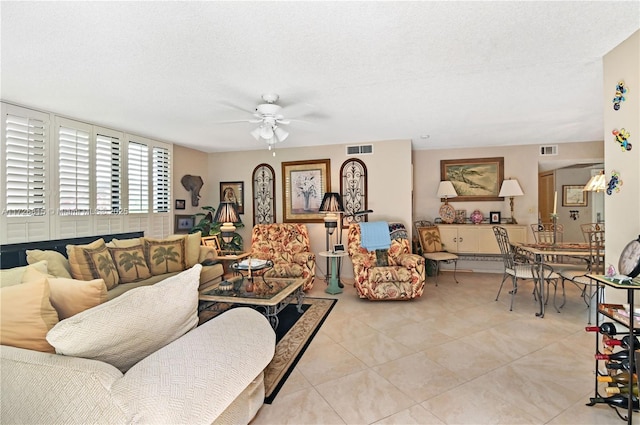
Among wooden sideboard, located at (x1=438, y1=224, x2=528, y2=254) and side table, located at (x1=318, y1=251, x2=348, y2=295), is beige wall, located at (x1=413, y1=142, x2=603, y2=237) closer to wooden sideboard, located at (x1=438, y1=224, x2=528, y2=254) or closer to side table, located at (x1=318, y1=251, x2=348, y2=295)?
wooden sideboard, located at (x1=438, y1=224, x2=528, y2=254)

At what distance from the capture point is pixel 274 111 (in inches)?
114

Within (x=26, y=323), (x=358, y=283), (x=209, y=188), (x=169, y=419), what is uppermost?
(x=209, y=188)

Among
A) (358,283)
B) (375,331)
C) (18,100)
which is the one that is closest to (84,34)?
(18,100)

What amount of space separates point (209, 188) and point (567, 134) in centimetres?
626

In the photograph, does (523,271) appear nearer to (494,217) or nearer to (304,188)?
(494,217)

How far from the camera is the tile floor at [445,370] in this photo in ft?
6.06

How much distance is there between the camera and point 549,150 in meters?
5.30

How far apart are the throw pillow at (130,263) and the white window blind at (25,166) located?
0.91m

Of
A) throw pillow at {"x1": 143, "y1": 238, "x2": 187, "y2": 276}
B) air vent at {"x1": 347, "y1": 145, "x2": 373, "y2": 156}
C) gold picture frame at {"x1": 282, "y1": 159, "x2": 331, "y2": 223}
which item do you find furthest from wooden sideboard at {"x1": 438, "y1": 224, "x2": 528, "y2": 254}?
throw pillow at {"x1": 143, "y1": 238, "x2": 187, "y2": 276}

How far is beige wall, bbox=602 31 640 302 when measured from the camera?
186 cm

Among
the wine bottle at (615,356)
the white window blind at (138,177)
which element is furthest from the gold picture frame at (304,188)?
the wine bottle at (615,356)

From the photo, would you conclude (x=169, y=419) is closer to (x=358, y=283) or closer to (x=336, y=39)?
(x=336, y=39)

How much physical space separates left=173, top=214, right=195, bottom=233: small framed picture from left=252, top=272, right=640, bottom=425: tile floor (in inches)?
125

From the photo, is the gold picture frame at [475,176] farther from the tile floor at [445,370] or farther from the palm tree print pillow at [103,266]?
the palm tree print pillow at [103,266]
